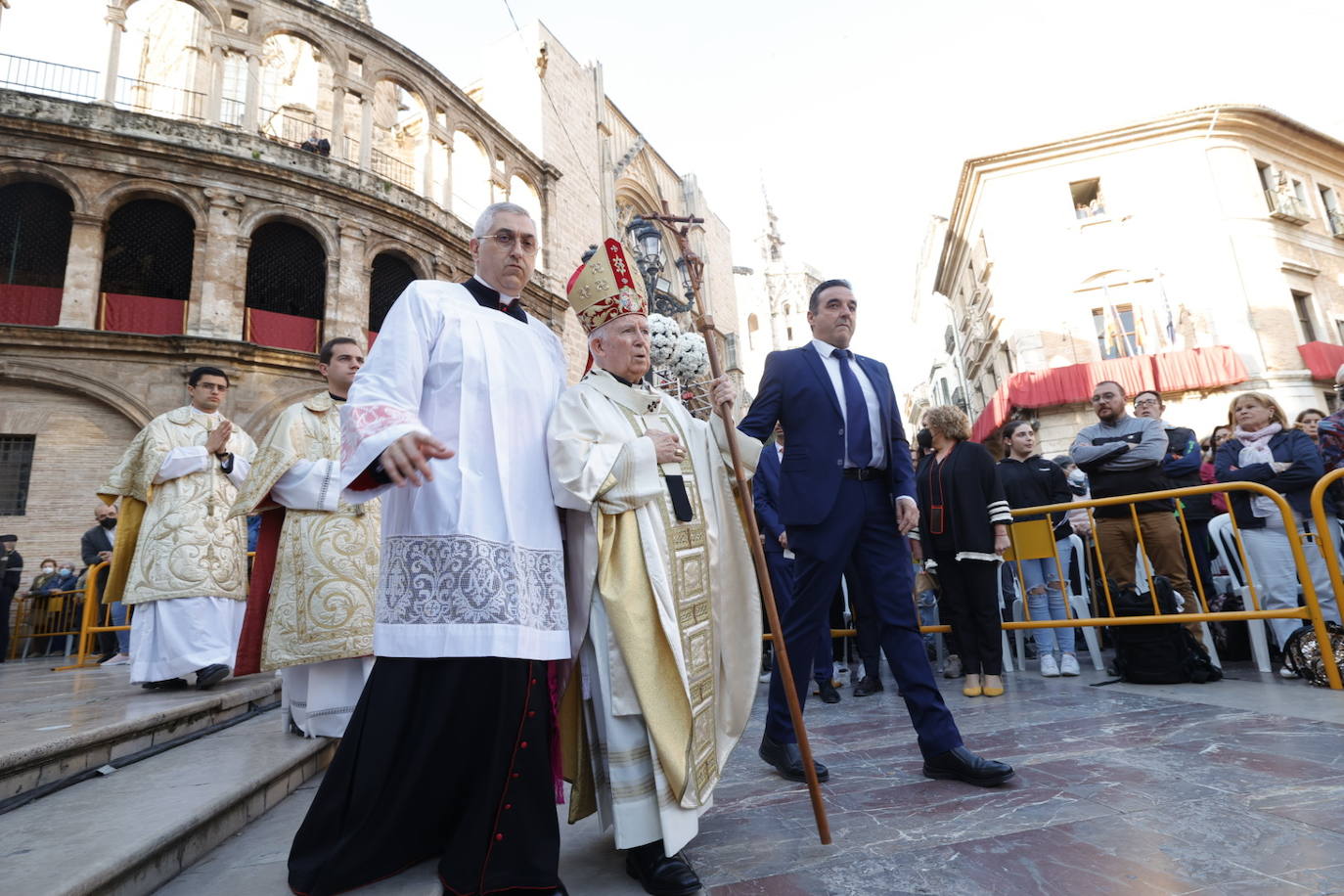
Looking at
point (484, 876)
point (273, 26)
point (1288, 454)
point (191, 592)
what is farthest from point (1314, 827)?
point (273, 26)

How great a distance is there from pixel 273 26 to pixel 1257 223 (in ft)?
86.1

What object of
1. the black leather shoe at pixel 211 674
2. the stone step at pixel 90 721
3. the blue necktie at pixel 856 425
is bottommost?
the stone step at pixel 90 721

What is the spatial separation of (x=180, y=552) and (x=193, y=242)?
Result: 13.8m

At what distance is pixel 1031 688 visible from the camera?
4.76 m

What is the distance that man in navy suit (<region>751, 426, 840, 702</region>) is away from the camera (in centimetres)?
496

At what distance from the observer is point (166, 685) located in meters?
4.55

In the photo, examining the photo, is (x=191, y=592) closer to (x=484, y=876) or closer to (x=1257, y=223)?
(x=484, y=876)

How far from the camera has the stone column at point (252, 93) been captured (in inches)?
606

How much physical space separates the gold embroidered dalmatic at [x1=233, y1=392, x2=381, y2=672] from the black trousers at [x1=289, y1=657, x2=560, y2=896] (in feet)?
4.50

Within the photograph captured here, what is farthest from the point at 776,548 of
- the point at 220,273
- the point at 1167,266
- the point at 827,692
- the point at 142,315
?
the point at 1167,266

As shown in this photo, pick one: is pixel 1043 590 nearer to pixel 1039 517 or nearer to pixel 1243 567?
pixel 1039 517

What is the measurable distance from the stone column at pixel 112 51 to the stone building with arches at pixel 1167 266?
2183 cm

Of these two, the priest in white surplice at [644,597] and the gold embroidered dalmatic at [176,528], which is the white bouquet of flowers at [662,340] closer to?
the priest in white surplice at [644,597]

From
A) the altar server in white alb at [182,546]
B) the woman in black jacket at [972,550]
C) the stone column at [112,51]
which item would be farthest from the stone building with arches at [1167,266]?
the stone column at [112,51]
